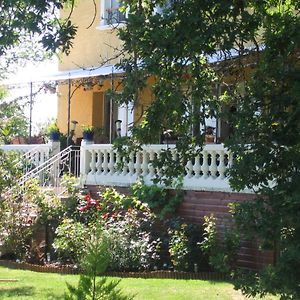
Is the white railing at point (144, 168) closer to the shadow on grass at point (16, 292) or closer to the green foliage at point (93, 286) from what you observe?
the shadow on grass at point (16, 292)

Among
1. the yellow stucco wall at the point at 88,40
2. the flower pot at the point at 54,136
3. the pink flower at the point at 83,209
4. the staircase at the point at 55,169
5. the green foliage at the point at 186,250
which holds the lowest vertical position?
the green foliage at the point at 186,250

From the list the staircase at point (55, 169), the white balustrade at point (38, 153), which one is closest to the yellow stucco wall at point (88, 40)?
the white balustrade at point (38, 153)

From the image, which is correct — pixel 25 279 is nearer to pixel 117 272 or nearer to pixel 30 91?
pixel 117 272

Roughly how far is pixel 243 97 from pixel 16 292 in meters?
5.98

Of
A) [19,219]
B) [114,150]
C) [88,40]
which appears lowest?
[19,219]

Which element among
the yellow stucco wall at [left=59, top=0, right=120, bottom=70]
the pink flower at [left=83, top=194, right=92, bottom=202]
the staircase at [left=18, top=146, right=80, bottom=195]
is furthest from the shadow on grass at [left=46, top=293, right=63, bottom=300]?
the yellow stucco wall at [left=59, top=0, right=120, bottom=70]

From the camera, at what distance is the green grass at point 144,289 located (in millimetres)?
10836

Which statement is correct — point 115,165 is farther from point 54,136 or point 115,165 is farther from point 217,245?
point 54,136

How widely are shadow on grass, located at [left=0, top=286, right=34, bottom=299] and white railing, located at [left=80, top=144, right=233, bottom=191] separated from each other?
2.59m

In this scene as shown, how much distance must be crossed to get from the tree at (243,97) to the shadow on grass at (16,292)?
476 centimetres

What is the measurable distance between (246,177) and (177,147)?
1.40 metres

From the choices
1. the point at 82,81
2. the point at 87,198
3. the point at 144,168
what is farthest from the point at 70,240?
the point at 82,81

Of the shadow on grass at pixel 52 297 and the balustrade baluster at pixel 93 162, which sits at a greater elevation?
the balustrade baluster at pixel 93 162

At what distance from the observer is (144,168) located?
15.8 meters
